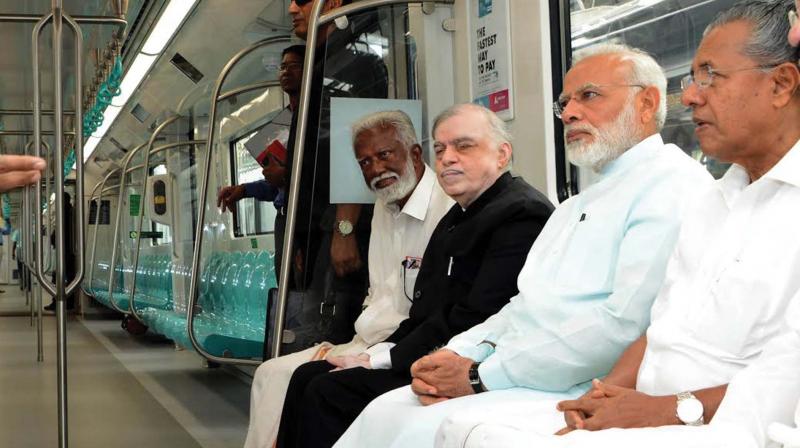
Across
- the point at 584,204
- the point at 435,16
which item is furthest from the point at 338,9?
the point at 584,204

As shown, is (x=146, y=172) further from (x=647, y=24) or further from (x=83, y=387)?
(x=647, y=24)

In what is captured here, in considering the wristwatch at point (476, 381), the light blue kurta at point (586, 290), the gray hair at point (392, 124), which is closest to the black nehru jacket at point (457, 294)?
the light blue kurta at point (586, 290)

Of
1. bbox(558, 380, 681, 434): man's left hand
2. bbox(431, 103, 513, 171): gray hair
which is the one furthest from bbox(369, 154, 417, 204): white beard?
bbox(558, 380, 681, 434): man's left hand

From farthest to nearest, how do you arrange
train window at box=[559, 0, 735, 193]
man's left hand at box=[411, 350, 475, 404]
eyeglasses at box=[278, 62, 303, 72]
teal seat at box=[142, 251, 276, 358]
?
teal seat at box=[142, 251, 276, 358] < eyeglasses at box=[278, 62, 303, 72] < train window at box=[559, 0, 735, 193] < man's left hand at box=[411, 350, 475, 404]

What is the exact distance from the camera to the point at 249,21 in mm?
7301

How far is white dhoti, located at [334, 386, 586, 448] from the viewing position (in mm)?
2318

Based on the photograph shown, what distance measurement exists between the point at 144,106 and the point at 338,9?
7651mm

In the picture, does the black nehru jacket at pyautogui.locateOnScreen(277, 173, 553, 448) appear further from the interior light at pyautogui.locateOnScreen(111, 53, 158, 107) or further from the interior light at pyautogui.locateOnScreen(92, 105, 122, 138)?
the interior light at pyautogui.locateOnScreen(92, 105, 122, 138)

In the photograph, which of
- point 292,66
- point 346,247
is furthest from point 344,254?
point 292,66

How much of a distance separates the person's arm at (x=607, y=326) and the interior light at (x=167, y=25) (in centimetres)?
516

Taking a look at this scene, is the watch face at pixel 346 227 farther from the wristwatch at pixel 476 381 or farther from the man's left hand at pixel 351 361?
the wristwatch at pixel 476 381

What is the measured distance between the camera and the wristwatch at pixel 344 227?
156 inches

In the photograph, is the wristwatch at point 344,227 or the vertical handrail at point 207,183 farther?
the vertical handrail at point 207,183

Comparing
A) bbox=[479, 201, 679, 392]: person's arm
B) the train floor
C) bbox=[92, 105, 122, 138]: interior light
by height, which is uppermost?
bbox=[92, 105, 122, 138]: interior light
